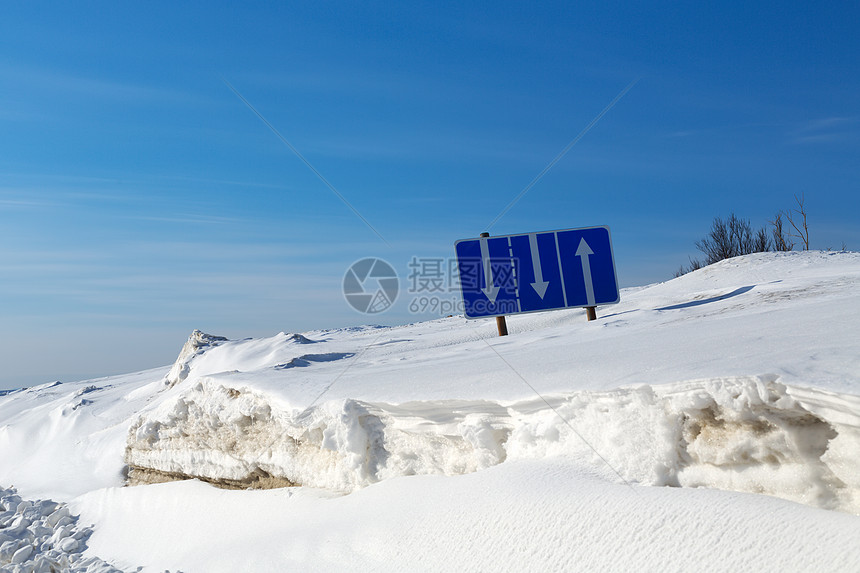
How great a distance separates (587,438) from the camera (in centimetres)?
249

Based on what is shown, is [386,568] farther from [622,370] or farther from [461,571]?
[622,370]

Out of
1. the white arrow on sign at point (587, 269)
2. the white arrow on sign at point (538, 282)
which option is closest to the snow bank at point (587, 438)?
the white arrow on sign at point (538, 282)

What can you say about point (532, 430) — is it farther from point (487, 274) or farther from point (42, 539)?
point (42, 539)

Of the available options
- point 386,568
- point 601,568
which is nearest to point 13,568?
point 386,568

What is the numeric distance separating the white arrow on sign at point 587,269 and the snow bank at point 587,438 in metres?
2.48

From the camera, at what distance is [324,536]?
2.84m

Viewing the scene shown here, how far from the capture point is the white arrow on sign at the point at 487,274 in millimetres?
5023

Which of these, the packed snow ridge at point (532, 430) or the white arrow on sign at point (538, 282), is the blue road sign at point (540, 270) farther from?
the packed snow ridge at point (532, 430)

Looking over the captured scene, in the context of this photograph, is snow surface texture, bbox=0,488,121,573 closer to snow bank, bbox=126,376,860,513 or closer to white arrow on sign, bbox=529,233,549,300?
snow bank, bbox=126,376,860,513

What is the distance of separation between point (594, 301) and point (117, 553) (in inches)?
159

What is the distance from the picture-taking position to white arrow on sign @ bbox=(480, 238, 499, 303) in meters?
5.02

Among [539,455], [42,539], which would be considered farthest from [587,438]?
[42,539]

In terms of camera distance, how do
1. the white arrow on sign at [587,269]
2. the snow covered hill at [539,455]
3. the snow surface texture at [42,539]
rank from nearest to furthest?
the snow covered hill at [539,455], the snow surface texture at [42,539], the white arrow on sign at [587,269]

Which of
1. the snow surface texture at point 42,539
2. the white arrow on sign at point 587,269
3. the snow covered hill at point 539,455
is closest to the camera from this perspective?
the snow covered hill at point 539,455
